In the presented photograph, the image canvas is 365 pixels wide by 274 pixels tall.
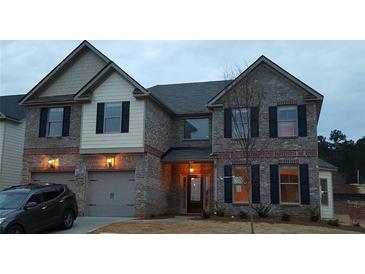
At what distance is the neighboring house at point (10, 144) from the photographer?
22219mm

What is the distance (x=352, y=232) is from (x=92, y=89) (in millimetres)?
13578

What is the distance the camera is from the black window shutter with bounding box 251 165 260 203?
18.2 metres

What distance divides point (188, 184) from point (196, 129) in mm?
3244

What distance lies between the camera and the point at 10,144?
22.8 meters

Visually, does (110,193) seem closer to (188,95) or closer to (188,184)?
(188,184)

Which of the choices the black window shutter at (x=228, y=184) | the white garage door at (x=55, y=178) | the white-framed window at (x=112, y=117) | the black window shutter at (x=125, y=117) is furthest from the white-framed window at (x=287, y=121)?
the white garage door at (x=55, y=178)

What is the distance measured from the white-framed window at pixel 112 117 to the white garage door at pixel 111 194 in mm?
2220

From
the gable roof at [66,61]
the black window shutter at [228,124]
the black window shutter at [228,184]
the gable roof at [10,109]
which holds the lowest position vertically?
the black window shutter at [228,184]

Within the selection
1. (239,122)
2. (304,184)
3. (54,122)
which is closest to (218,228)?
(304,184)

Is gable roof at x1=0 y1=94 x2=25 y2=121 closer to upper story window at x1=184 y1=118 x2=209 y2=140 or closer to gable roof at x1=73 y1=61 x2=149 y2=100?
gable roof at x1=73 y1=61 x2=149 y2=100

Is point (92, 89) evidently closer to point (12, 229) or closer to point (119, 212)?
point (119, 212)

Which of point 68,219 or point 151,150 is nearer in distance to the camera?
point 68,219

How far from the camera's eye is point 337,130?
6297 cm

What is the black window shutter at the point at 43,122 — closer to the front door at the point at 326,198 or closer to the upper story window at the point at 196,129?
the upper story window at the point at 196,129
